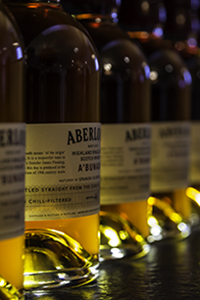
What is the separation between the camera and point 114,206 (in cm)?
74

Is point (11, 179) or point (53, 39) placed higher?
point (53, 39)

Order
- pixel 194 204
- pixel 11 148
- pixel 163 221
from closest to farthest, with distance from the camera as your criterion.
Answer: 1. pixel 11 148
2. pixel 163 221
3. pixel 194 204

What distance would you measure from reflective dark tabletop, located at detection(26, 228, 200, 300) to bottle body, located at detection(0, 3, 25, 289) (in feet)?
0.29

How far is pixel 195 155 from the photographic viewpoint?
1074 mm

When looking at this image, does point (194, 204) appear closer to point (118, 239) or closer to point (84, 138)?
point (118, 239)

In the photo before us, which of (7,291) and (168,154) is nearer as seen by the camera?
(7,291)

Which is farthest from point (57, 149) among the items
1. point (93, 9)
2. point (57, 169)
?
point (93, 9)

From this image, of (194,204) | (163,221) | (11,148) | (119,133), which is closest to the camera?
(11,148)

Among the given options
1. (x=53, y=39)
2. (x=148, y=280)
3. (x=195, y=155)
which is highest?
(x=53, y=39)

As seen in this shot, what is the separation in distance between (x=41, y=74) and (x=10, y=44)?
0.31 ft

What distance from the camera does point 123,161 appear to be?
0.73 meters

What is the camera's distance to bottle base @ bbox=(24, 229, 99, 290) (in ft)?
1.86

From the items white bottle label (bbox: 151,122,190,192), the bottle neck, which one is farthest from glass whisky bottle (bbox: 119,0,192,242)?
the bottle neck

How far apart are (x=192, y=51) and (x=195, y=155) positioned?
0.21m
